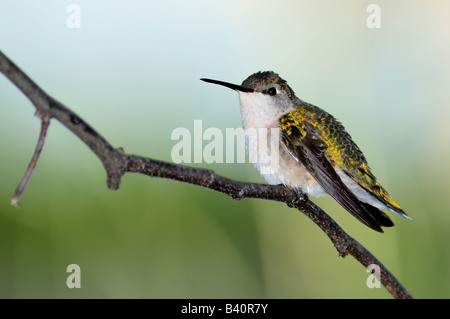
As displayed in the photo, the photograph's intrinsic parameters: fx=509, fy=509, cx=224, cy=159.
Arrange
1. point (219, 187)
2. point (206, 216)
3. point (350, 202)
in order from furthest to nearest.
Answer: point (206, 216) → point (350, 202) → point (219, 187)

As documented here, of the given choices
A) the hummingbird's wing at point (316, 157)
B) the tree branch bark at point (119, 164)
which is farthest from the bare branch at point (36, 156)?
the hummingbird's wing at point (316, 157)

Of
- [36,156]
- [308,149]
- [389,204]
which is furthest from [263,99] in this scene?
[36,156]

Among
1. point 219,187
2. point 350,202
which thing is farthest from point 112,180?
point 350,202

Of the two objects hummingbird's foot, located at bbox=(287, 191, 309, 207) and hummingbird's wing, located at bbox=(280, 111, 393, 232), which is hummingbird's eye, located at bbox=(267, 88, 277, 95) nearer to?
hummingbird's wing, located at bbox=(280, 111, 393, 232)

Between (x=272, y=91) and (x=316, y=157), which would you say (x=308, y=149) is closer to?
(x=316, y=157)

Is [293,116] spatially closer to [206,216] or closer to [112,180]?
[206,216]

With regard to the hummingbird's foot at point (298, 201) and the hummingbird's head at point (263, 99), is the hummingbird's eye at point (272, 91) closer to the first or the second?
the hummingbird's head at point (263, 99)

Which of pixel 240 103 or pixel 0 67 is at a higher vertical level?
pixel 240 103

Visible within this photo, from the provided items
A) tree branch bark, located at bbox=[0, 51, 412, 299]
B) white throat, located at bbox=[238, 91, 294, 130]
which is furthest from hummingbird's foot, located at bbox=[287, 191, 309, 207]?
white throat, located at bbox=[238, 91, 294, 130]
